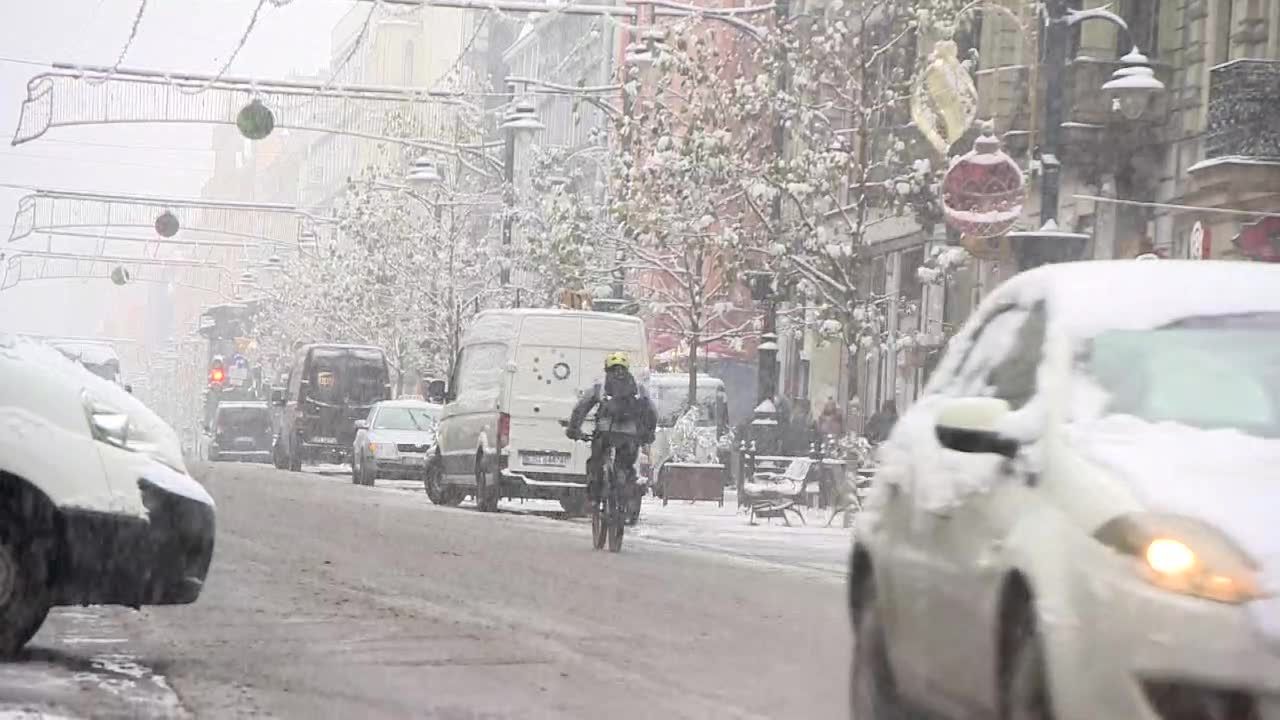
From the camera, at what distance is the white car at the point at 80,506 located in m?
11.2

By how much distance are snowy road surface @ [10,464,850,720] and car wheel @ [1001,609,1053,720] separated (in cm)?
332

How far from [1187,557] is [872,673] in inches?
105

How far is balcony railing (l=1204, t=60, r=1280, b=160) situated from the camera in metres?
32.5

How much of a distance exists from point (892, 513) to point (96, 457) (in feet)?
12.6

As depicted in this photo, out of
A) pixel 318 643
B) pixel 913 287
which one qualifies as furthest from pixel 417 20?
pixel 318 643

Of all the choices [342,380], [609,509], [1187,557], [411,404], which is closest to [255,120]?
[411,404]

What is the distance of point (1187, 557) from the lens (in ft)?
21.6

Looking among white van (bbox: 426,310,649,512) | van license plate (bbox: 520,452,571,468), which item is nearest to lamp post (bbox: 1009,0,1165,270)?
white van (bbox: 426,310,649,512)

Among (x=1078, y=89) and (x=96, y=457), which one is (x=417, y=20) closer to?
(x=1078, y=89)

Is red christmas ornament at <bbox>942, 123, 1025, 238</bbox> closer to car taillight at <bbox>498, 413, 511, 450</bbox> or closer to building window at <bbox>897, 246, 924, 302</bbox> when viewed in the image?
car taillight at <bbox>498, 413, 511, 450</bbox>

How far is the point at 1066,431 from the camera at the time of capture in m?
7.38

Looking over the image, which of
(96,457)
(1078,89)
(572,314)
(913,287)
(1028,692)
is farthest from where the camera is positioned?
(913,287)

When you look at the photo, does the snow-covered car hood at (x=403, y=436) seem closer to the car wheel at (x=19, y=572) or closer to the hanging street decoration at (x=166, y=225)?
the hanging street decoration at (x=166, y=225)

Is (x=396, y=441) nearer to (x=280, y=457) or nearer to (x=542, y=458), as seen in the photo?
(x=542, y=458)
